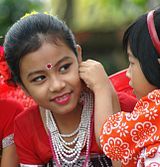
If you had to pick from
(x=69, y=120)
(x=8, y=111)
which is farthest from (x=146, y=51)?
(x=8, y=111)

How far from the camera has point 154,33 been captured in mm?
1625

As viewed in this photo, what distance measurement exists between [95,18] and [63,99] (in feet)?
13.9

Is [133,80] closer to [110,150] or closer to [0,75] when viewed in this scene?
[110,150]

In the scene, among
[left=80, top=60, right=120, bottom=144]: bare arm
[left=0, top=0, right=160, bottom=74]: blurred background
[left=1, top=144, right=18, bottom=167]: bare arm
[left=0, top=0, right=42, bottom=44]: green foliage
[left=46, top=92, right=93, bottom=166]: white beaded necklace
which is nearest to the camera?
[left=80, top=60, right=120, bottom=144]: bare arm

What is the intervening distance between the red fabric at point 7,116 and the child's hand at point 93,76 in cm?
44

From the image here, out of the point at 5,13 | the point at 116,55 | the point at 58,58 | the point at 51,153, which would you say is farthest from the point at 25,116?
the point at 5,13

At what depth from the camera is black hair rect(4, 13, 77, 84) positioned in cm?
179

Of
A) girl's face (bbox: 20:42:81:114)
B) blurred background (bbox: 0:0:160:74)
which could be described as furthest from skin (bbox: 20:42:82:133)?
blurred background (bbox: 0:0:160:74)

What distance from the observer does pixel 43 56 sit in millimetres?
1772

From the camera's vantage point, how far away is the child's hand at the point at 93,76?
70.3 inches

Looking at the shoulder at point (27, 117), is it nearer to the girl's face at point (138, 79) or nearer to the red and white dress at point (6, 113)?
the red and white dress at point (6, 113)

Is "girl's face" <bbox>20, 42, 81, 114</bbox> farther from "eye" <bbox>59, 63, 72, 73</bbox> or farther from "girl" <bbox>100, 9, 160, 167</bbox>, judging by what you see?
"girl" <bbox>100, 9, 160, 167</bbox>

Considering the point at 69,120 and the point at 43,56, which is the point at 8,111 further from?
the point at 43,56

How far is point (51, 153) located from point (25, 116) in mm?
189
